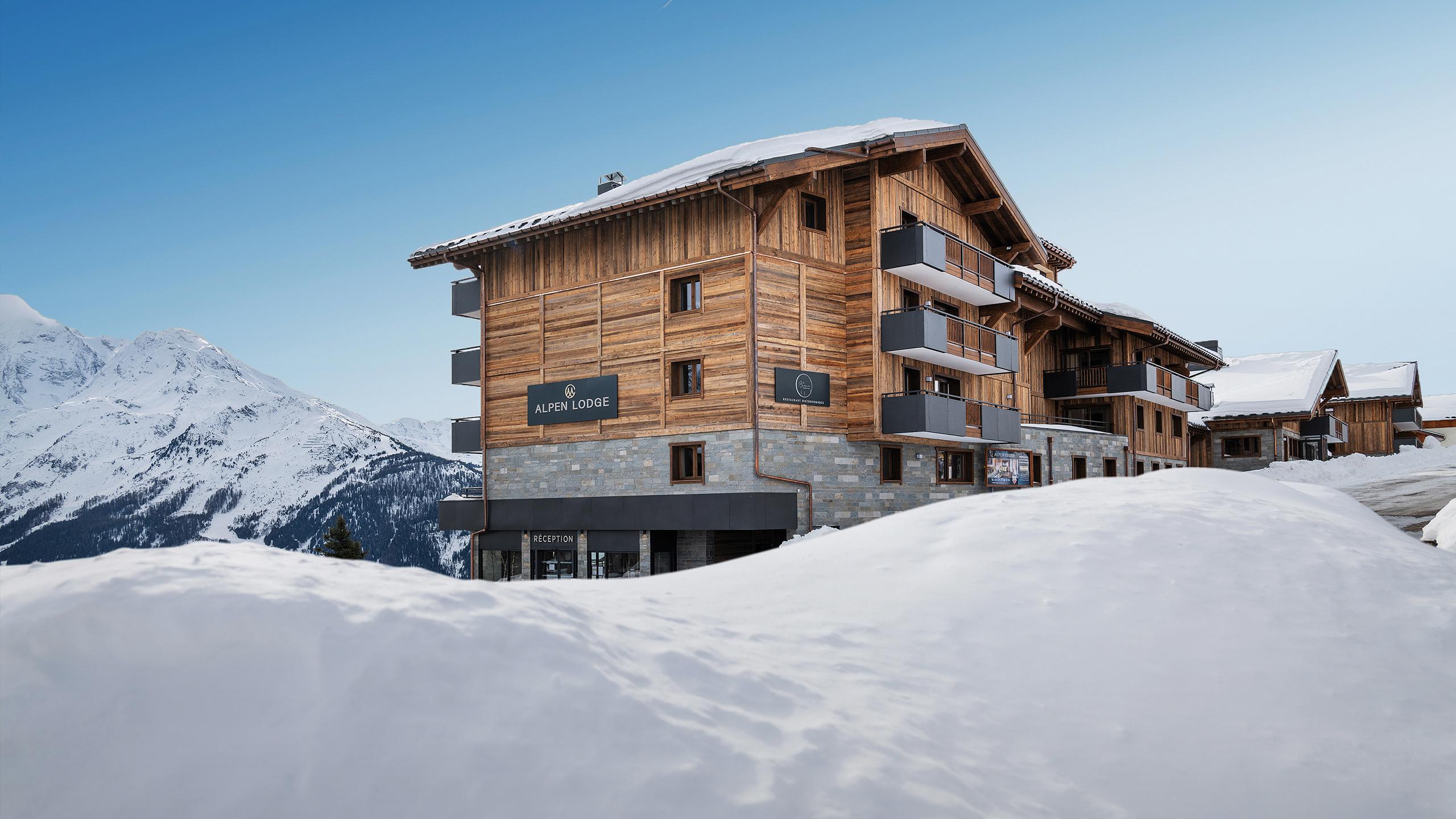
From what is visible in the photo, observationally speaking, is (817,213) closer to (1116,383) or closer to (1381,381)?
(1116,383)

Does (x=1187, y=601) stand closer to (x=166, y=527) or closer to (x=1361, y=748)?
(x=1361, y=748)

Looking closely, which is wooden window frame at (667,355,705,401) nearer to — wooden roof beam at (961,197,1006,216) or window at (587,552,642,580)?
window at (587,552,642,580)

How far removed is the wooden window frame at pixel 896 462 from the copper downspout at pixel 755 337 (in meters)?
2.94

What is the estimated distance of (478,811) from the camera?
283 centimetres

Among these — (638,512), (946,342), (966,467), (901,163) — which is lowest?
(638,512)

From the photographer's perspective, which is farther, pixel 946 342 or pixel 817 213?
pixel 946 342

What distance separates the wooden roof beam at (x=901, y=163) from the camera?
20641mm

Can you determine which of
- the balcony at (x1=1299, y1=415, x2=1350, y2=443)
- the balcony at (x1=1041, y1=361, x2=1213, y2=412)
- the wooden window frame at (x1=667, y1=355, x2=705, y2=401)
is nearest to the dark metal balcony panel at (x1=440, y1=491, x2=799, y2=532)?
the wooden window frame at (x1=667, y1=355, x2=705, y2=401)

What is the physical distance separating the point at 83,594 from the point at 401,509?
174627 mm

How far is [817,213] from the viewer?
2122cm

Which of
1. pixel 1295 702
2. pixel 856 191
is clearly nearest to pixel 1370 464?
pixel 856 191

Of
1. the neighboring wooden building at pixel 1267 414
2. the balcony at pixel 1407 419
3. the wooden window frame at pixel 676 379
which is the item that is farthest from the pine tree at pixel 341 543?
the balcony at pixel 1407 419

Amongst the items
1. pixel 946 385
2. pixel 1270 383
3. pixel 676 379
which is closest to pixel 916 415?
pixel 946 385

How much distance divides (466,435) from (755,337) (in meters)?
10.5
